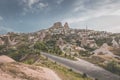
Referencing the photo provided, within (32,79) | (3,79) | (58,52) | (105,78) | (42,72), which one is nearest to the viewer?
(3,79)

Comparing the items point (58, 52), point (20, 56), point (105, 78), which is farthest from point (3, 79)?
point (58, 52)

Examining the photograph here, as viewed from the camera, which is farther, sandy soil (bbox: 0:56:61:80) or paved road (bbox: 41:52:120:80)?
paved road (bbox: 41:52:120:80)

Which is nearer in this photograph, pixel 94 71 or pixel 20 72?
pixel 20 72

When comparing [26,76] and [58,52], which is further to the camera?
[58,52]

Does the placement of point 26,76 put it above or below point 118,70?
above

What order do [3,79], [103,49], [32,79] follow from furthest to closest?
[103,49] < [32,79] < [3,79]

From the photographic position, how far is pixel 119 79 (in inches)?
2749

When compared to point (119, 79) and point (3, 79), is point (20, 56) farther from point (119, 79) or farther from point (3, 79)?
point (3, 79)

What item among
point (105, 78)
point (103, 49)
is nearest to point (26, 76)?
point (105, 78)

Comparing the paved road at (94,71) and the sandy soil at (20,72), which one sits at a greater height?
the sandy soil at (20,72)

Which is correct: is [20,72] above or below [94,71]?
above

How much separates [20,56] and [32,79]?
70.2 meters

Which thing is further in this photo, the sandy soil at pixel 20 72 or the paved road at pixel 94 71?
the paved road at pixel 94 71

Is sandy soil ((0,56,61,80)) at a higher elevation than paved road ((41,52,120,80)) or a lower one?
higher
